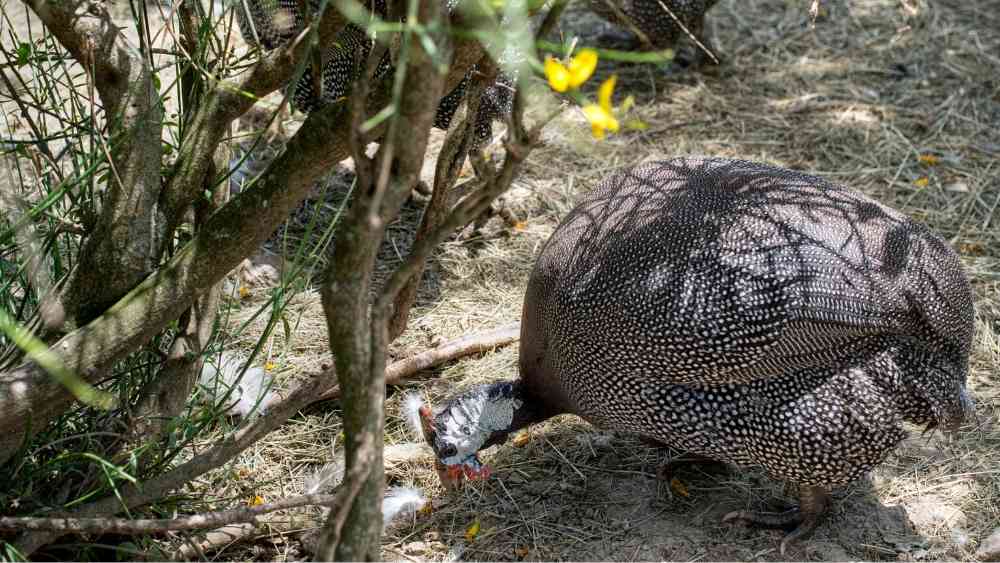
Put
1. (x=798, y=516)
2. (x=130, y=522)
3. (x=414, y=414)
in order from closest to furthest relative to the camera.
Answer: (x=130, y=522)
(x=798, y=516)
(x=414, y=414)

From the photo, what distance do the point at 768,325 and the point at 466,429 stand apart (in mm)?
1049

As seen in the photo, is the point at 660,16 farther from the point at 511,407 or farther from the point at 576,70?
the point at 576,70

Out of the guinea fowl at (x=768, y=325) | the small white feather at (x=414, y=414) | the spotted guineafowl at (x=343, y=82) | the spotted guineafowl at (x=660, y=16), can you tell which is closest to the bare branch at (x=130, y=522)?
the guinea fowl at (x=768, y=325)

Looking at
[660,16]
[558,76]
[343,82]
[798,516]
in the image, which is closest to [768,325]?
[798,516]

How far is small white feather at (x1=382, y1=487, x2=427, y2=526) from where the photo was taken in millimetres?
3104

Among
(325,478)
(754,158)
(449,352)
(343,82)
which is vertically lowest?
(325,478)

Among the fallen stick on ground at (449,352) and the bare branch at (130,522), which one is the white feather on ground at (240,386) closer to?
the fallen stick on ground at (449,352)

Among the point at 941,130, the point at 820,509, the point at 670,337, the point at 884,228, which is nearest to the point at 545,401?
the point at 670,337

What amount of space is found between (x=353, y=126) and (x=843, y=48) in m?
4.97

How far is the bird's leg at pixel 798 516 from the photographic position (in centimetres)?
293

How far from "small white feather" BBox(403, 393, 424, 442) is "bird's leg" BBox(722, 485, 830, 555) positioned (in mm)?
1119

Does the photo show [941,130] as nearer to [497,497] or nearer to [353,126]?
[497,497]

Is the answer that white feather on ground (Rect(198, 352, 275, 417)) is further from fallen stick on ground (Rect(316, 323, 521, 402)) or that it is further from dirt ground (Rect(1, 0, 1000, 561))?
fallen stick on ground (Rect(316, 323, 521, 402))

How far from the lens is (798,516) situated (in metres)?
2.99
